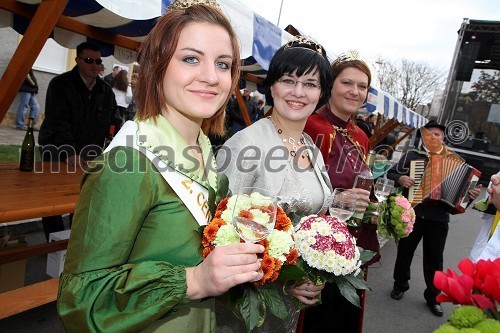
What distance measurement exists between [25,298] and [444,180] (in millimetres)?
4465

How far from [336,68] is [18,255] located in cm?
317

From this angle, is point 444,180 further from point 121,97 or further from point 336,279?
point 121,97

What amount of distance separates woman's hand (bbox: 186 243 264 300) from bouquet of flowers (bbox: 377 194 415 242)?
5.41 ft

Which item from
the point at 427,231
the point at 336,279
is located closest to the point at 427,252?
the point at 427,231

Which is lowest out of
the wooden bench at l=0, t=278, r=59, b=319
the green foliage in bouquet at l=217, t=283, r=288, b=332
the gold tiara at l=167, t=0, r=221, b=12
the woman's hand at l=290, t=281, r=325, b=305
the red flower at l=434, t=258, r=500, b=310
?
the wooden bench at l=0, t=278, r=59, b=319

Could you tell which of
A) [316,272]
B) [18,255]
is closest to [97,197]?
[316,272]

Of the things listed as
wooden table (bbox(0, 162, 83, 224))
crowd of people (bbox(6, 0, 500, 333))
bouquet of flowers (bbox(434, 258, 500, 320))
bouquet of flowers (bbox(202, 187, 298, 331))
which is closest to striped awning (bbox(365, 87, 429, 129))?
crowd of people (bbox(6, 0, 500, 333))

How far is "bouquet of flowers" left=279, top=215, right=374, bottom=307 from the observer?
1393 millimetres

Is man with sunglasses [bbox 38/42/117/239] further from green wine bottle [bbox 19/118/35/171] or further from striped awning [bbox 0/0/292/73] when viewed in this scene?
green wine bottle [bbox 19/118/35/171]

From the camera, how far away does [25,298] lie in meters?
2.66

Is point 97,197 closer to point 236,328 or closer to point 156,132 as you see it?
point 156,132

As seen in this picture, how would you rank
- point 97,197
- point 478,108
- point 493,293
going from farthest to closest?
point 478,108 → point 97,197 → point 493,293

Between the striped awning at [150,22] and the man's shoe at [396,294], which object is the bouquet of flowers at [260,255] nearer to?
the striped awning at [150,22]

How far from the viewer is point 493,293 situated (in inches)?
30.8
